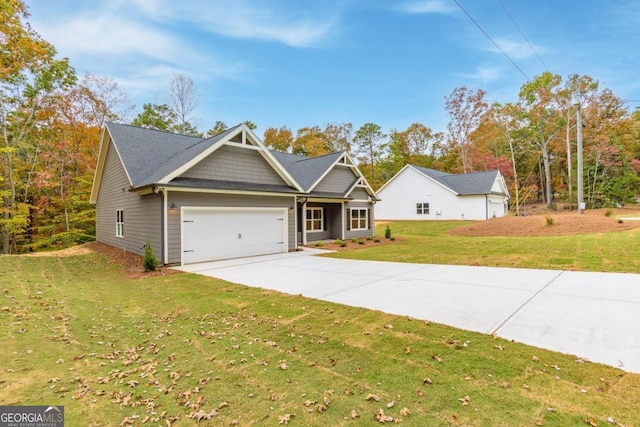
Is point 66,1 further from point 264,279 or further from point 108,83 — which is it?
point 264,279

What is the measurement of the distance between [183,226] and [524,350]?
10.3m

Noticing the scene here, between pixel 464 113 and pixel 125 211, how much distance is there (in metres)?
37.6

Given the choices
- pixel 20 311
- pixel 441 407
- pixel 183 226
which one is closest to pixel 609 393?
pixel 441 407

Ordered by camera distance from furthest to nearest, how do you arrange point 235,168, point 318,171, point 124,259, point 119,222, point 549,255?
1. point 318,171
2. point 119,222
3. point 235,168
4. point 124,259
5. point 549,255

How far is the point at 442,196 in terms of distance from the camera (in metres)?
29.6

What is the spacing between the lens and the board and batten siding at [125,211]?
36.9 ft

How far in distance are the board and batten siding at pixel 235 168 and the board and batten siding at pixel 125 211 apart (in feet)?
6.44

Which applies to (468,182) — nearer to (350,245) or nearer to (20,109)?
(350,245)

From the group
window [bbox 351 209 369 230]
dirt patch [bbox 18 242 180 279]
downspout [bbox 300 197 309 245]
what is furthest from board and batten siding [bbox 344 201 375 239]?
dirt patch [bbox 18 242 180 279]

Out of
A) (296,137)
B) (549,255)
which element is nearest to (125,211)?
(549,255)

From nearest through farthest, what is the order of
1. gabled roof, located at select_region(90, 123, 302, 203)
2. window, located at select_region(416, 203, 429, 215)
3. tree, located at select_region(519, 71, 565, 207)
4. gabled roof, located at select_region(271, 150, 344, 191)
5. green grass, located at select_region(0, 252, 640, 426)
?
1. green grass, located at select_region(0, 252, 640, 426)
2. gabled roof, located at select_region(90, 123, 302, 203)
3. gabled roof, located at select_region(271, 150, 344, 191)
4. window, located at select_region(416, 203, 429, 215)
5. tree, located at select_region(519, 71, 565, 207)

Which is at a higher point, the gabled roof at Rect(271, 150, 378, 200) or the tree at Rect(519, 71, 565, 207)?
the tree at Rect(519, 71, 565, 207)

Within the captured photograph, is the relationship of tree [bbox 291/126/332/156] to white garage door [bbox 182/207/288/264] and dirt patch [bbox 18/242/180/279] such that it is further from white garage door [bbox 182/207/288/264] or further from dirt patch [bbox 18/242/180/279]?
dirt patch [bbox 18/242/180/279]

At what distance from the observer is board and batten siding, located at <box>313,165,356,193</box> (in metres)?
17.9
